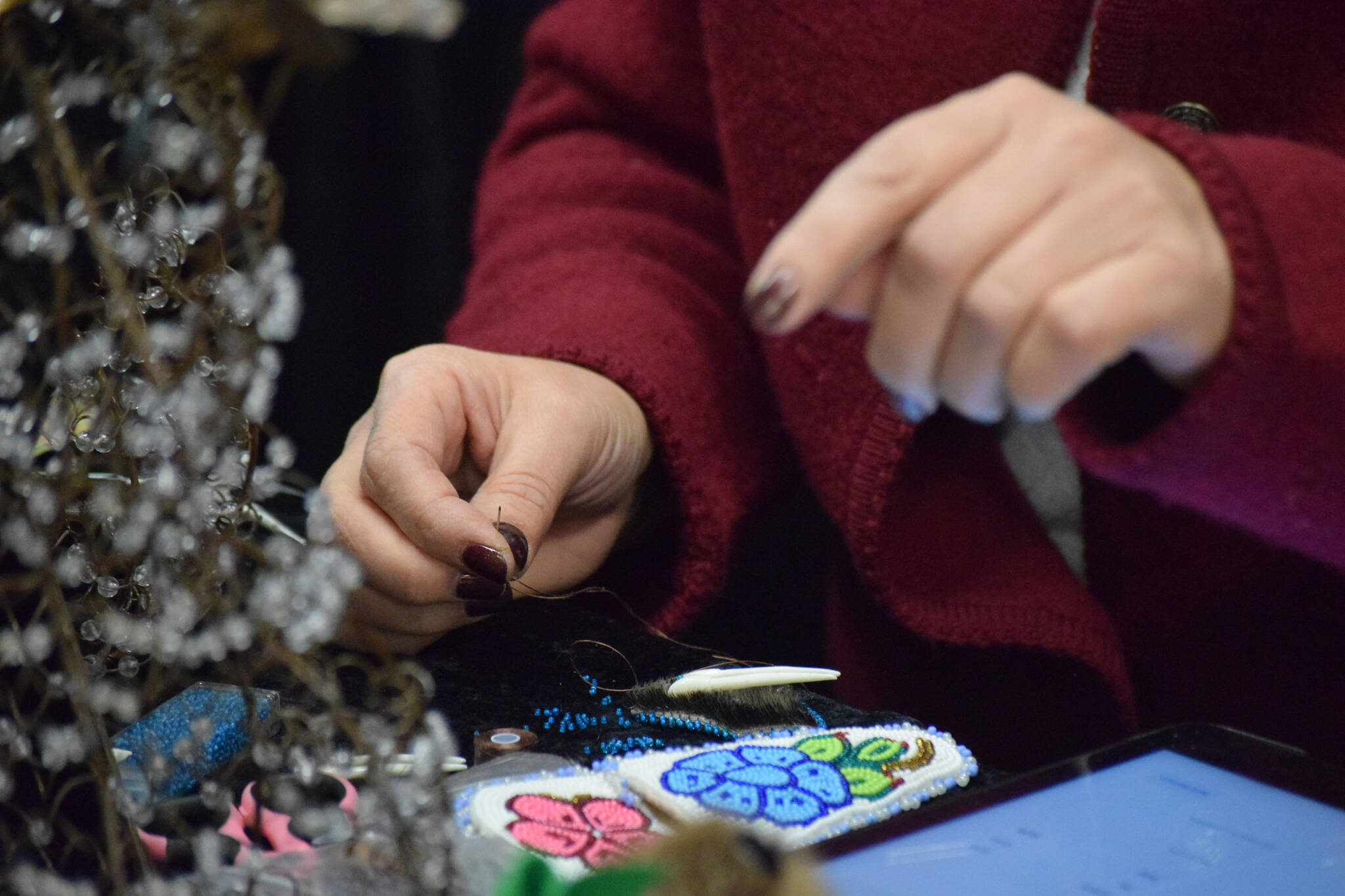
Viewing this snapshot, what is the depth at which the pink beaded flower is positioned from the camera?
30 centimetres

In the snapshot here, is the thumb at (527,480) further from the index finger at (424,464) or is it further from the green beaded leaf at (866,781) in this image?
the green beaded leaf at (866,781)

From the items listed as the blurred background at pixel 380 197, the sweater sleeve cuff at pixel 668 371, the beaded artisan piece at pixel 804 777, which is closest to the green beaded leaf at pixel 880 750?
the beaded artisan piece at pixel 804 777

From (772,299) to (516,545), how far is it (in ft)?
0.74

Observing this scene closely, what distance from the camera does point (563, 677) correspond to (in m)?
0.44

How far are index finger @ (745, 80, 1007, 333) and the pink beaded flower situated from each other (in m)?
0.15

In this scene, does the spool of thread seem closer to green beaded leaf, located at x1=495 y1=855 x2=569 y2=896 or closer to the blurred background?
green beaded leaf, located at x1=495 y1=855 x2=569 y2=896

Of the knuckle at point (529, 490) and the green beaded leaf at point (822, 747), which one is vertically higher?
the knuckle at point (529, 490)

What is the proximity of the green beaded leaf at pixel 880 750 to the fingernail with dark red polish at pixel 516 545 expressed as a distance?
168 millimetres

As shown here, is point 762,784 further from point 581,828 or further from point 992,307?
point 992,307

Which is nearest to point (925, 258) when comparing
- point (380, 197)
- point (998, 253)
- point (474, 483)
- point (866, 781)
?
point (998, 253)

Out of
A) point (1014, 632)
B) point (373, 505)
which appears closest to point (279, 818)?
point (373, 505)

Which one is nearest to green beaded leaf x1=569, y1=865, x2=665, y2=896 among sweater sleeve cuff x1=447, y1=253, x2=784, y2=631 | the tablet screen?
the tablet screen

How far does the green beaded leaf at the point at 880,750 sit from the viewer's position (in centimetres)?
37

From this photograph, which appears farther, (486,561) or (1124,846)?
(486,561)
